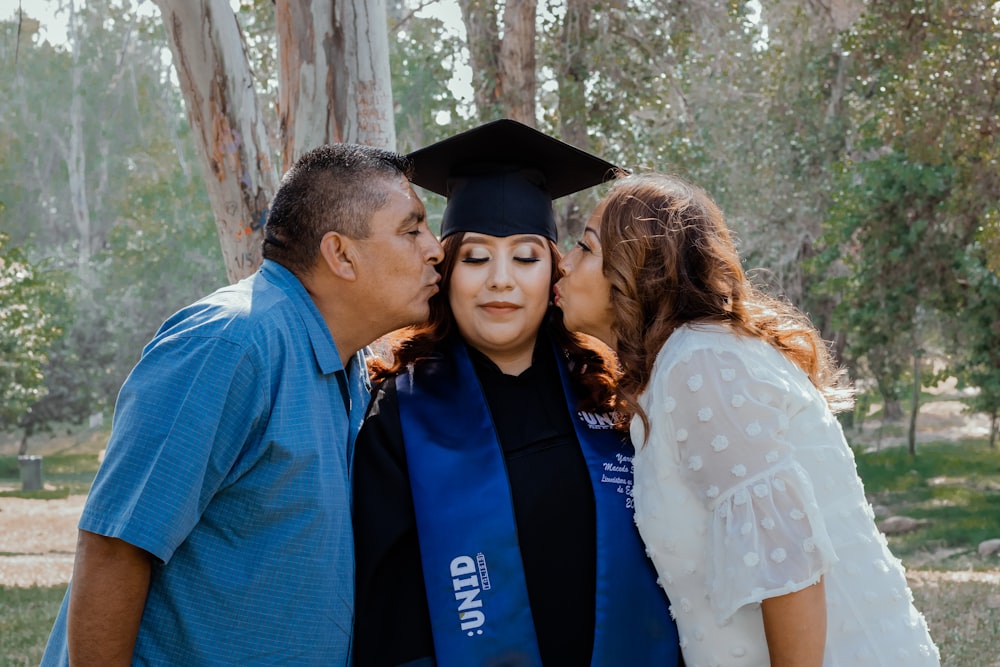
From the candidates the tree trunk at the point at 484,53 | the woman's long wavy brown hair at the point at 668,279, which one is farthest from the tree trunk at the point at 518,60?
the woman's long wavy brown hair at the point at 668,279

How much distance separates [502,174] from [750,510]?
4.65ft

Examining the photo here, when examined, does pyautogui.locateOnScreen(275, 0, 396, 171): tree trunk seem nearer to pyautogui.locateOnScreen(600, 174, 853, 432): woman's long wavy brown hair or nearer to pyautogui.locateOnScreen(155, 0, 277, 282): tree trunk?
pyautogui.locateOnScreen(155, 0, 277, 282): tree trunk

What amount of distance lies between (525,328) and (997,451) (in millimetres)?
24525

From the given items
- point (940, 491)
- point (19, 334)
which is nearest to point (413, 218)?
point (940, 491)

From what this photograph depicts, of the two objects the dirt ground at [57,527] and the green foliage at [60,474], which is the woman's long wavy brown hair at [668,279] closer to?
the dirt ground at [57,527]

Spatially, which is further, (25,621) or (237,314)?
(25,621)

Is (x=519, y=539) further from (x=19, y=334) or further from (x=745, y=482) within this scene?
(x=19, y=334)

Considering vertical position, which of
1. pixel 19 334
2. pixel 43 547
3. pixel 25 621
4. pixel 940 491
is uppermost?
pixel 19 334

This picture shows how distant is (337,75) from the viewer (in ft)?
14.4

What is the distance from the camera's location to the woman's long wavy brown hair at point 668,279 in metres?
2.63

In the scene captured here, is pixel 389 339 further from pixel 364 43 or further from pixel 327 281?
pixel 364 43

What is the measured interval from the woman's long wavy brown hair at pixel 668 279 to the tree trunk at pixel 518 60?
27.5 ft

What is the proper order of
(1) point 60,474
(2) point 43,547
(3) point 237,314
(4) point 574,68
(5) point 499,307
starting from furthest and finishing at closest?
1. (1) point 60,474
2. (2) point 43,547
3. (4) point 574,68
4. (5) point 499,307
5. (3) point 237,314

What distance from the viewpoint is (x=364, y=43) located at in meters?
4.41
